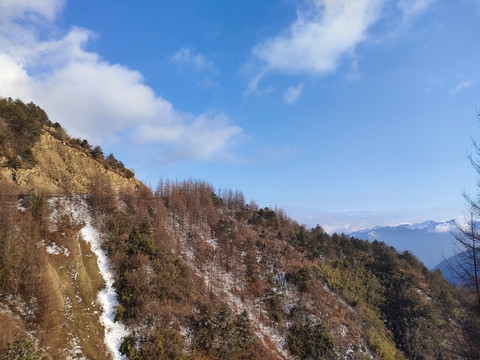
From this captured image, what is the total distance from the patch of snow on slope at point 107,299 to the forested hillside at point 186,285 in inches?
13.4

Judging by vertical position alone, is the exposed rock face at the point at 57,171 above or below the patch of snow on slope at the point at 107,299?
above

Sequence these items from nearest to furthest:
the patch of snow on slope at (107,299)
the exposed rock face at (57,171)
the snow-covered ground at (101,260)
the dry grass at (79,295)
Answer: the dry grass at (79,295) → the patch of snow on slope at (107,299) → the snow-covered ground at (101,260) → the exposed rock face at (57,171)

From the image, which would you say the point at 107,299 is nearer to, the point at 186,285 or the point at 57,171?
the point at 186,285

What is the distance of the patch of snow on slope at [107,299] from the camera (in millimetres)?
19625

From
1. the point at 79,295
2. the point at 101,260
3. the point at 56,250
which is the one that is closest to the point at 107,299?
the point at 79,295

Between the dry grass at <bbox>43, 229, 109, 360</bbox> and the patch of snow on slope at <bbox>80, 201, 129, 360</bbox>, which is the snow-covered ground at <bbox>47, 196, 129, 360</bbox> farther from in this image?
the dry grass at <bbox>43, 229, 109, 360</bbox>

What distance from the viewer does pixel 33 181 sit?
103 feet

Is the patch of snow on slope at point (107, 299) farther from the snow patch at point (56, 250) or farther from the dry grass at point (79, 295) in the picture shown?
the snow patch at point (56, 250)

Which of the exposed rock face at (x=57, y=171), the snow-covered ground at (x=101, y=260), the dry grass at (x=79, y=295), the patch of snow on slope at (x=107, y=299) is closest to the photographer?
the dry grass at (x=79, y=295)

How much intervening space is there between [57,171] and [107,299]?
75.0 ft

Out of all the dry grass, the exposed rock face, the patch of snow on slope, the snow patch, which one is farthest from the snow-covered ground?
the exposed rock face

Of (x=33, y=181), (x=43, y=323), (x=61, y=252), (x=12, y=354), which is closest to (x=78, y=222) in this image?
(x=61, y=252)

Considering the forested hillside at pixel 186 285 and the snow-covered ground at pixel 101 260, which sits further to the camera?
the snow-covered ground at pixel 101 260

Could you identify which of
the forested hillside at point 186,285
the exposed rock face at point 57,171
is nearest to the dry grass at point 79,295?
the forested hillside at point 186,285
